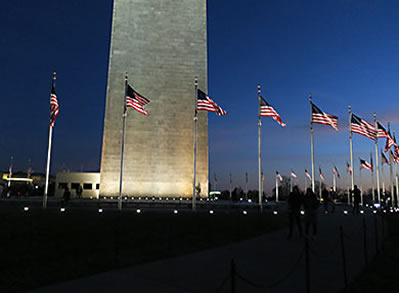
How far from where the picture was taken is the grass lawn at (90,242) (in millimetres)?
7965

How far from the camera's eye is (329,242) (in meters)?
12.4

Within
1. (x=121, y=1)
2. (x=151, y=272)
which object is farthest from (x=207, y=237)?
(x=121, y=1)

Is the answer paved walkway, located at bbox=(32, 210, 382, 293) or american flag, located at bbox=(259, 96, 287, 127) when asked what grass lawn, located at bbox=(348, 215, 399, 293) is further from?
american flag, located at bbox=(259, 96, 287, 127)

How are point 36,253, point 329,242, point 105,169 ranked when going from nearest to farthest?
1. point 36,253
2. point 329,242
3. point 105,169

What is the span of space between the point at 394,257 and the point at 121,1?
41.6 metres

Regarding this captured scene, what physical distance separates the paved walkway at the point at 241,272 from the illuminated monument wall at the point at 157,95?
1091 inches

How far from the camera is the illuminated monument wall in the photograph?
38.8 meters

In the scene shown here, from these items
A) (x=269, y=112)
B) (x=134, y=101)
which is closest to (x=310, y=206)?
(x=269, y=112)

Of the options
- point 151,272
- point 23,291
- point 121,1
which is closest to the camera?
point 23,291

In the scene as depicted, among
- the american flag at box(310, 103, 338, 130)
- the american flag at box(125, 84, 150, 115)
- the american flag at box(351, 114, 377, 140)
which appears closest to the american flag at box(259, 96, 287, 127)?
the american flag at box(310, 103, 338, 130)

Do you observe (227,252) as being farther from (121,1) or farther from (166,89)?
(121,1)

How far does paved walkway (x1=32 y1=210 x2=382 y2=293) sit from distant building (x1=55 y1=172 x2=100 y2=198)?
114 ft

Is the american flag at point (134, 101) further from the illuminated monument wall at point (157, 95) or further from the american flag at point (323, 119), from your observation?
the illuminated monument wall at point (157, 95)

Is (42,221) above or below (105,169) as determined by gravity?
below
